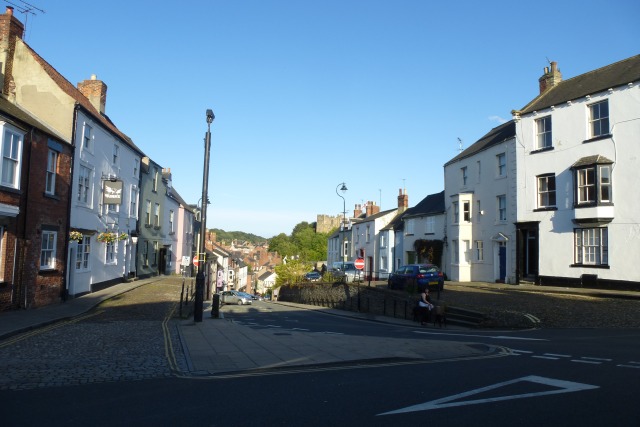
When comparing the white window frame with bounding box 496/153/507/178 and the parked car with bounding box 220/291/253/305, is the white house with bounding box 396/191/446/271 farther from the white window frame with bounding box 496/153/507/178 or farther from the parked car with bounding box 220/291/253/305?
the parked car with bounding box 220/291/253/305

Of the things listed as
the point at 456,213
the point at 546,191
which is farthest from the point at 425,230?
the point at 546,191

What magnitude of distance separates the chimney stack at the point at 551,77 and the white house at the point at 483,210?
333cm

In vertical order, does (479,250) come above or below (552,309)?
above

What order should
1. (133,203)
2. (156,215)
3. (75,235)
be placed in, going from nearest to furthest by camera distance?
(75,235) → (133,203) → (156,215)

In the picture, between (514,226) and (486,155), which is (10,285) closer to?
(514,226)

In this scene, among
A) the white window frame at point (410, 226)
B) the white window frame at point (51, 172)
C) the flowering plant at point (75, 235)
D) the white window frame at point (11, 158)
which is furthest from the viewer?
the white window frame at point (410, 226)

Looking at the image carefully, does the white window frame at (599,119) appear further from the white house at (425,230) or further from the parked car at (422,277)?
the white house at (425,230)

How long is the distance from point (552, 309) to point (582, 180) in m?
8.97

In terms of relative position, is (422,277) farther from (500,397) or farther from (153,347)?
(500,397)

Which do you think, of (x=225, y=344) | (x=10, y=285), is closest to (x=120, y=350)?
(x=225, y=344)

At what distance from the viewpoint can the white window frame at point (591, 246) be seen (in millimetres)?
25125

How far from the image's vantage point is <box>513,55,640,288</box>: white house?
24.2 meters

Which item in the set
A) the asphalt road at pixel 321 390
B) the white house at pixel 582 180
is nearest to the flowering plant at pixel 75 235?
the asphalt road at pixel 321 390

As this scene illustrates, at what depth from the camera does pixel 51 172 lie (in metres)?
20.5
